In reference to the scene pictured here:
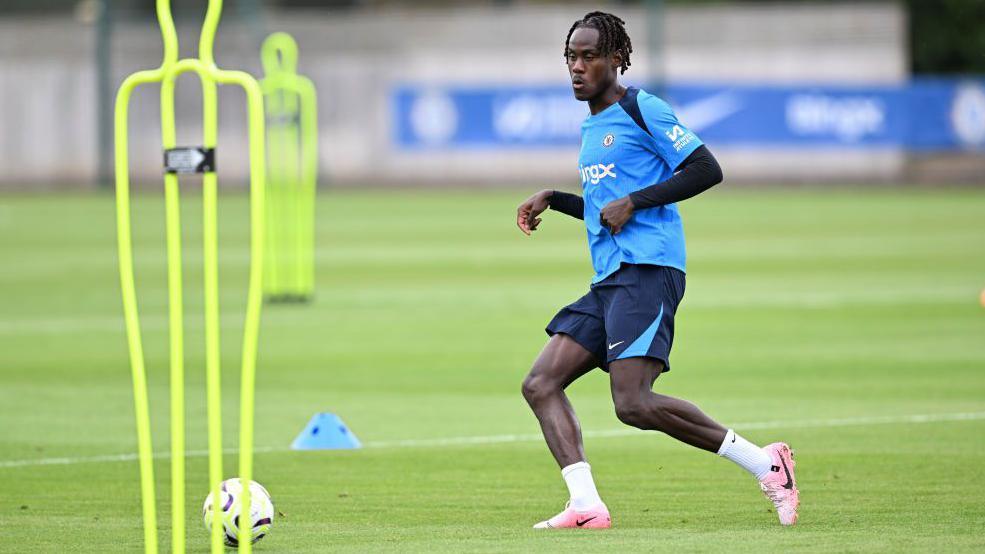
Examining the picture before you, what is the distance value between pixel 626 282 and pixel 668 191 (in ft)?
1.60

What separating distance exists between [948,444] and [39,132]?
44.2 metres

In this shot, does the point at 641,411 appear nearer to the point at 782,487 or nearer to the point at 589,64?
the point at 782,487

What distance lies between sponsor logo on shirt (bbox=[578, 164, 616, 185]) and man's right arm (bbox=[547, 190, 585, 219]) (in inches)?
13.8

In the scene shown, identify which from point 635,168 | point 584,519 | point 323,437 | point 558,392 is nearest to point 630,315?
point 558,392

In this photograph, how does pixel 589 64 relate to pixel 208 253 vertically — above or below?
above

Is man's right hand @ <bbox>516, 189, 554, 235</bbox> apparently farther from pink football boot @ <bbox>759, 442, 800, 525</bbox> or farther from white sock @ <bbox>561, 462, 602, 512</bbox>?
pink football boot @ <bbox>759, 442, 800, 525</bbox>

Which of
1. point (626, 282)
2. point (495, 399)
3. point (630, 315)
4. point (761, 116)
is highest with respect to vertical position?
point (626, 282)

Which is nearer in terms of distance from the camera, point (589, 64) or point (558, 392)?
point (589, 64)

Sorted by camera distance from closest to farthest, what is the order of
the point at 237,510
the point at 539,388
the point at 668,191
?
1. the point at 237,510
2. the point at 668,191
3. the point at 539,388

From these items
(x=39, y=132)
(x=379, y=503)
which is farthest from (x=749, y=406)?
(x=39, y=132)

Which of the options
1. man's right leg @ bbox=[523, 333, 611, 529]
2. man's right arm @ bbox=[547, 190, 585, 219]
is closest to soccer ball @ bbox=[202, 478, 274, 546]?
man's right leg @ bbox=[523, 333, 611, 529]

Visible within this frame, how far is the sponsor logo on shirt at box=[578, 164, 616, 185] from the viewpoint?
25.1ft

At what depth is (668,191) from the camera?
739 centimetres

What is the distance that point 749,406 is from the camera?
1211 cm
